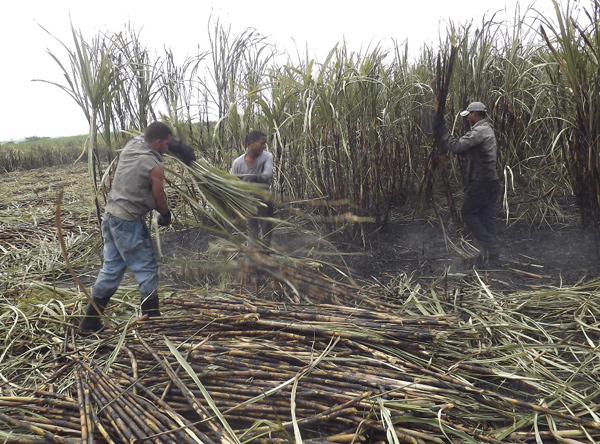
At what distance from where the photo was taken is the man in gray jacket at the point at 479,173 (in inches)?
142

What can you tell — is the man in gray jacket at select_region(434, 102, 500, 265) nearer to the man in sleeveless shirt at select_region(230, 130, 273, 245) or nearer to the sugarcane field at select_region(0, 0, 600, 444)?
the sugarcane field at select_region(0, 0, 600, 444)

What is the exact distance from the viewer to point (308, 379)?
72.4 inches

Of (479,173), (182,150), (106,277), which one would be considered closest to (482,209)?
(479,173)

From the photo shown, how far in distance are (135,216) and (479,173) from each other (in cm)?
274

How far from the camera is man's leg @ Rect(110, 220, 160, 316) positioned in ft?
8.91

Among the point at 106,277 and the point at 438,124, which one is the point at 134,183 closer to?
the point at 106,277

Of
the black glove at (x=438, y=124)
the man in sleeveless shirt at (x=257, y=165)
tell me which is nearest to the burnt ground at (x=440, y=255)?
the man in sleeveless shirt at (x=257, y=165)

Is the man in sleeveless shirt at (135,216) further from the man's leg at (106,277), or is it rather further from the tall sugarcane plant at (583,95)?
the tall sugarcane plant at (583,95)

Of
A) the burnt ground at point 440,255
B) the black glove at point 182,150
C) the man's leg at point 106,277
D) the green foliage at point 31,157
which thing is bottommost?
the burnt ground at point 440,255

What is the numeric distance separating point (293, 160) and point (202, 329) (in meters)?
2.27

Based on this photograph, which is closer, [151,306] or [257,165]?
[151,306]

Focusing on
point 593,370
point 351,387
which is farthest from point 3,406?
point 593,370

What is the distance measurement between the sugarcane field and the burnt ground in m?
0.02

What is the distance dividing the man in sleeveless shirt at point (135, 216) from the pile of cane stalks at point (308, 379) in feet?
0.71
